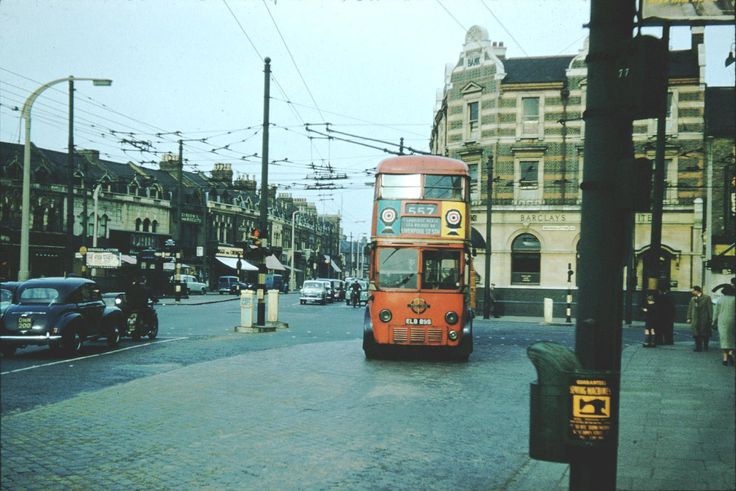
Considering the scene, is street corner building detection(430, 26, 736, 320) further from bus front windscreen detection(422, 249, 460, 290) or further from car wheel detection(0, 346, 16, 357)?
car wheel detection(0, 346, 16, 357)

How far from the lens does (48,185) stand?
125 ft

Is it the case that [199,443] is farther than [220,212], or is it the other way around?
[220,212]

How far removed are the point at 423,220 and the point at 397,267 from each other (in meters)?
1.15

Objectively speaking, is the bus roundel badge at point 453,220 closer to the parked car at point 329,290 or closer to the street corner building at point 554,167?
the street corner building at point 554,167

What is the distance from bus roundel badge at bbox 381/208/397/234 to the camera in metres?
15.8

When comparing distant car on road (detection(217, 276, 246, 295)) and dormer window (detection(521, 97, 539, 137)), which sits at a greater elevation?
dormer window (detection(521, 97, 539, 137))

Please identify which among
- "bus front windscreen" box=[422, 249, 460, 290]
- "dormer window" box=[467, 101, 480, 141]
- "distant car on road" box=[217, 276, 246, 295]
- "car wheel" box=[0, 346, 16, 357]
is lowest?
"distant car on road" box=[217, 276, 246, 295]

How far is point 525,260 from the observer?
39.8 m

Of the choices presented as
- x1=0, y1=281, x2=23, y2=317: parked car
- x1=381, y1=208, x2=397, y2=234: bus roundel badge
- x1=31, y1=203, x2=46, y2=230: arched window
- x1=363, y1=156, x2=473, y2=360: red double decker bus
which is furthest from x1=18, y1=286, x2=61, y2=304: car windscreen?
x1=31, y1=203, x2=46, y2=230: arched window

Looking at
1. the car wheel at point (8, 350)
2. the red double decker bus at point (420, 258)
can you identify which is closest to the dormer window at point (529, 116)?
the red double decker bus at point (420, 258)

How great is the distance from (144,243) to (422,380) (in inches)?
2064

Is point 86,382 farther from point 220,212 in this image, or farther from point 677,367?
point 220,212

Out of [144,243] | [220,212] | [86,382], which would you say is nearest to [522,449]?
[86,382]

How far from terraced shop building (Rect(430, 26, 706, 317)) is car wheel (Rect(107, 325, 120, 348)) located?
82.3 ft
